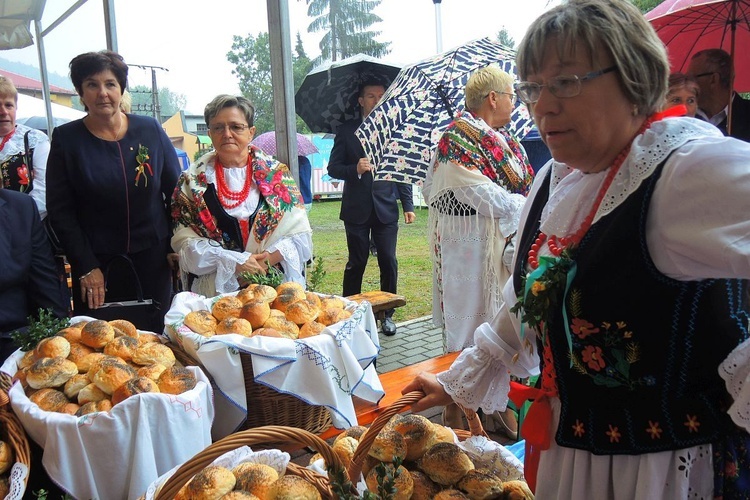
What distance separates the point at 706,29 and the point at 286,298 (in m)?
3.32

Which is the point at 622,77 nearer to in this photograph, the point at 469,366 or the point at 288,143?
the point at 469,366

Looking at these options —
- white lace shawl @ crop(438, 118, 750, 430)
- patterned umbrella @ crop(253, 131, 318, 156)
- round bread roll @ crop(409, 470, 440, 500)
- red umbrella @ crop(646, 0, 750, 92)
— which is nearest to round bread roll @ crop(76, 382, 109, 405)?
round bread roll @ crop(409, 470, 440, 500)

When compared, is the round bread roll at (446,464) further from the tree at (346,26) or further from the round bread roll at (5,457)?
the tree at (346,26)

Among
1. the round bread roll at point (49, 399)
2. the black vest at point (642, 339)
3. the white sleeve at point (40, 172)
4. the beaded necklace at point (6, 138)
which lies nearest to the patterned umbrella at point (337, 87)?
the white sleeve at point (40, 172)

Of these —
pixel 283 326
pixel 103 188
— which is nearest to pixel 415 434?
pixel 283 326

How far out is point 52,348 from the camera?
2314 mm

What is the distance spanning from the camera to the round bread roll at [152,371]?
2258 mm

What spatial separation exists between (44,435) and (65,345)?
0.43 meters

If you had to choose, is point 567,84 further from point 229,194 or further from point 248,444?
point 229,194

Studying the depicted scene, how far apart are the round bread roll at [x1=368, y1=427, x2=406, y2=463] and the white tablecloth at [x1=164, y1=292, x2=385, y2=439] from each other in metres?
0.84

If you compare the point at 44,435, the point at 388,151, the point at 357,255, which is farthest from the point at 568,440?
the point at 357,255

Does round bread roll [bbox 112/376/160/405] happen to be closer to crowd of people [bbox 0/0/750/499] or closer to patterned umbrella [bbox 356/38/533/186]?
crowd of people [bbox 0/0/750/499]

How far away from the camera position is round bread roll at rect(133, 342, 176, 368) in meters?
2.39

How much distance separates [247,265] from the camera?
3199mm
